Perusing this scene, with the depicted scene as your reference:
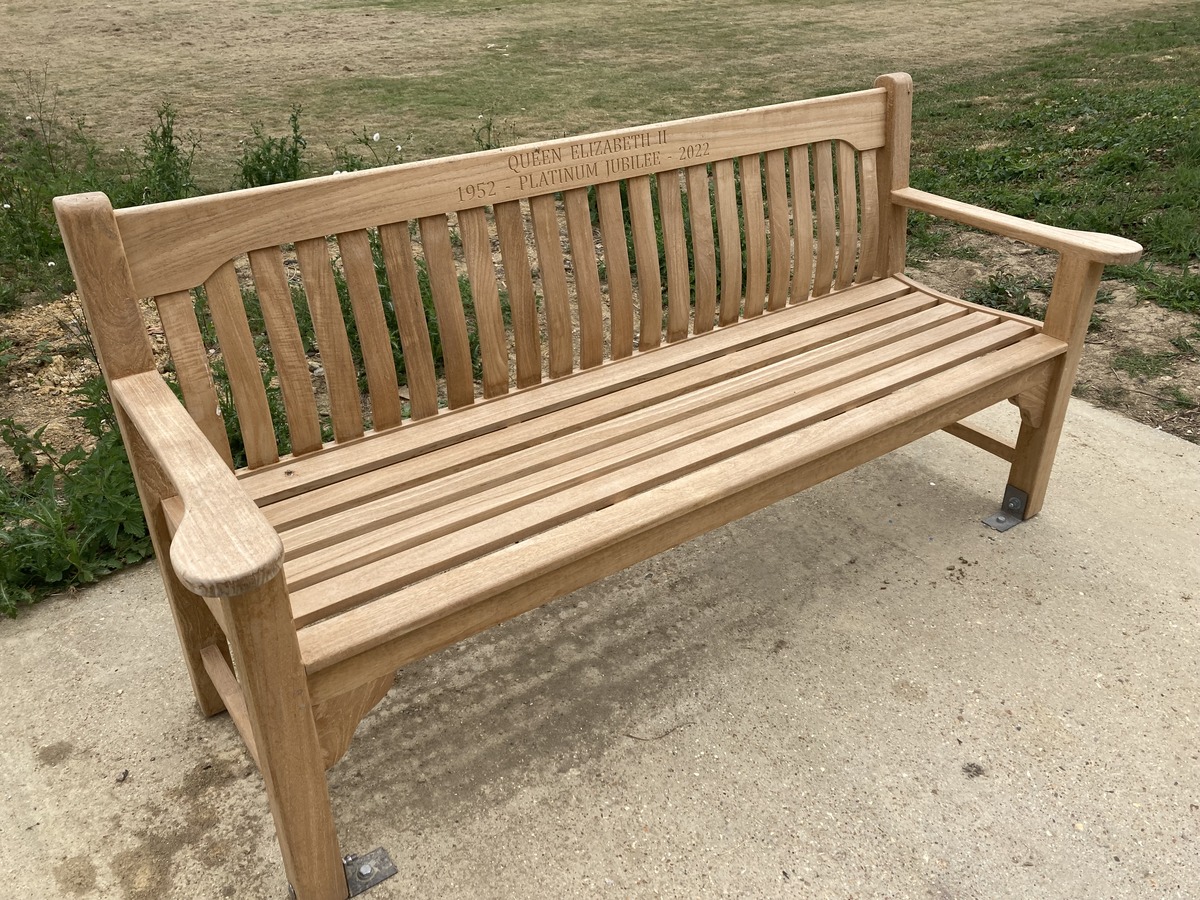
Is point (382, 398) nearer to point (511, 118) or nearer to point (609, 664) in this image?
point (609, 664)

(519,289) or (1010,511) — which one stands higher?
(519,289)

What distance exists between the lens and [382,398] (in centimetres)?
253

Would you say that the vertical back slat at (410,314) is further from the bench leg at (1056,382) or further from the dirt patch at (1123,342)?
the dirt patch at (1123,342)

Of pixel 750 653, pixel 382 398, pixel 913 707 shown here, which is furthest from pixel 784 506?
pixel 382 398

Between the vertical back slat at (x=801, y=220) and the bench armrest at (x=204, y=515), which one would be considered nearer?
the bench armrest at (x=204, y=515)

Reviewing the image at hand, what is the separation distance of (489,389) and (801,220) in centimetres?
119

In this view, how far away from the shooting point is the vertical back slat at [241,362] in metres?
2.18


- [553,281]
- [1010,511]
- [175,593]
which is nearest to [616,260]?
[553,281]

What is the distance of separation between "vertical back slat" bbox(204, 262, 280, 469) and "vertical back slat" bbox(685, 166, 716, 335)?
1.30m

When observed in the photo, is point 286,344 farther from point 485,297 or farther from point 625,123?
point 625,123

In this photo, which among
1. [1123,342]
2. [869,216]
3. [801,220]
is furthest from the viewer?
[1123,342]

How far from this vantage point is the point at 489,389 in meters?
2.73

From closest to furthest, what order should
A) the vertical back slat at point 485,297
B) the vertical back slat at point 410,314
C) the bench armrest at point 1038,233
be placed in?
the vertical back slat at point 410,314 → the vertical back slat at point 485,297 → the bench armrest at point 1038,233

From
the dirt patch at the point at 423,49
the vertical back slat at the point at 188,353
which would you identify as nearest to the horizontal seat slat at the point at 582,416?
the vertical back slat at the point at 188,353
